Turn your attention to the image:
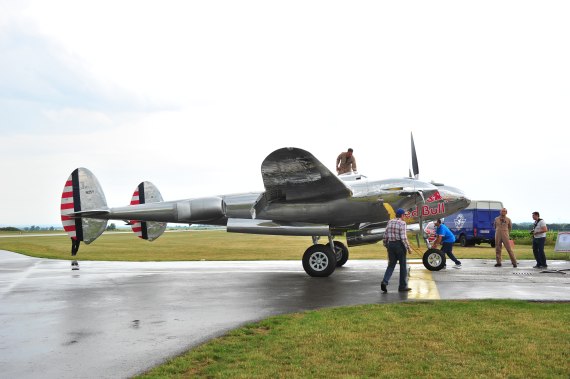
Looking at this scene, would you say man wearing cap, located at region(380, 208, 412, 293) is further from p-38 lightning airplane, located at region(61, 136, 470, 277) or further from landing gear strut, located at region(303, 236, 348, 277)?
landing gear strut, located at region(303, 236, 348, 277)

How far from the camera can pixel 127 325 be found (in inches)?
313

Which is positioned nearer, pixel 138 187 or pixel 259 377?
pixel 259 377

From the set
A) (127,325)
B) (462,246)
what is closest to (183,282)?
(127,325)

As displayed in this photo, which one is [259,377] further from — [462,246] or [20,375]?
[462,246]

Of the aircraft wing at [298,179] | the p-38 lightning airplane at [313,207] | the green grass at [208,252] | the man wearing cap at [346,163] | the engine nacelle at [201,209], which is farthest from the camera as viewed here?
the green grass at [208,252]

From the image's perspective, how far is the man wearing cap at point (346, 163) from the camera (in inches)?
715

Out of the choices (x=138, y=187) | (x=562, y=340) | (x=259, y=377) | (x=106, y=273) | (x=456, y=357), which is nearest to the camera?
(x=259, y=377)

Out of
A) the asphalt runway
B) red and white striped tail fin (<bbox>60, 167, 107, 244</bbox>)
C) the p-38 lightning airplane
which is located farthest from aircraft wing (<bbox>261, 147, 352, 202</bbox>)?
red and white striped tail fin (<bbox>60, 167, 107, 244</bbox>)

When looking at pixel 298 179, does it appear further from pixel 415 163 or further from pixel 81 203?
pixel 81 203

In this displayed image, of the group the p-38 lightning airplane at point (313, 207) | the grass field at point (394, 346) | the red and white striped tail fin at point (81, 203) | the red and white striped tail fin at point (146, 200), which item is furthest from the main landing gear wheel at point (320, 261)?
the red and white striped tail fin at point (81, 203)

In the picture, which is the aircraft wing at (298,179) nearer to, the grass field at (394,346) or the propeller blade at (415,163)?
the propeller blade at (415,163)

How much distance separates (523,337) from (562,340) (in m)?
0.47

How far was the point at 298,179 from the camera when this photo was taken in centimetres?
1438

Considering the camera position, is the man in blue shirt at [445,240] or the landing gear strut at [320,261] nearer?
the landing gear strut at [320,261]
